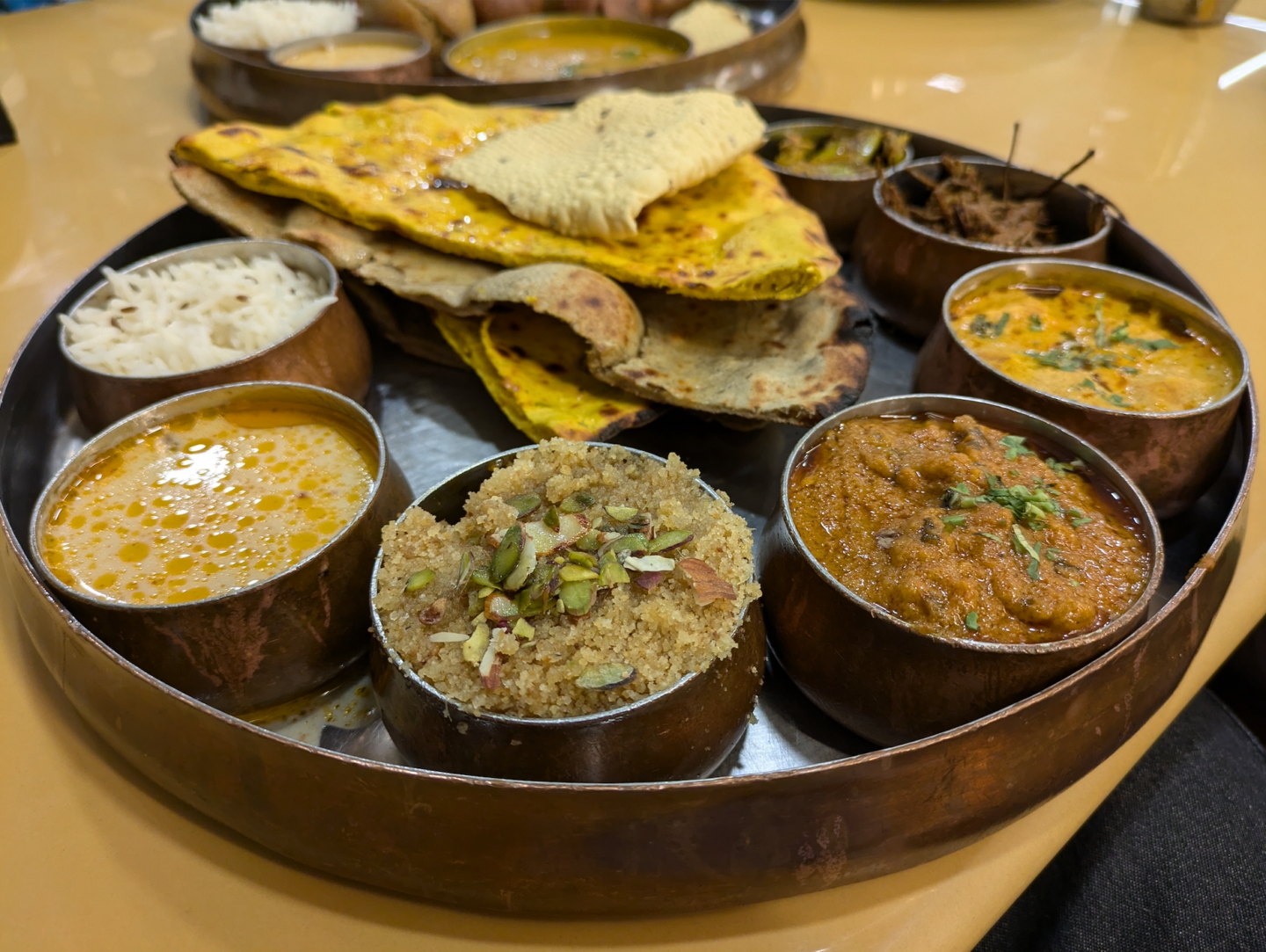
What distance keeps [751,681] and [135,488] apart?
90 cm

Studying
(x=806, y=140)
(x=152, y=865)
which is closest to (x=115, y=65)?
(x=806, y=140)

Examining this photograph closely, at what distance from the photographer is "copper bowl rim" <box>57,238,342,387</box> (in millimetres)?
1305

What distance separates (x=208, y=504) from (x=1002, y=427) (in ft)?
3.81

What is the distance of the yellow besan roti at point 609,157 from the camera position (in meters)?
1.59

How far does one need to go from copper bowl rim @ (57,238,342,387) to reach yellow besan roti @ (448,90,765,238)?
0.35 m

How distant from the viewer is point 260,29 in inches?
111

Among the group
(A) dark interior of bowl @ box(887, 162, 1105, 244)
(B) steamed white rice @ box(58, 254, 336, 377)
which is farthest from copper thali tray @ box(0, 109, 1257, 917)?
(A) dark interior of bowl @ box(887, 162, 1105, 244)

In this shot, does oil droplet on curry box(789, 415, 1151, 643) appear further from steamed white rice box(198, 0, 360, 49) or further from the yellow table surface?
steamed white rice box(198, 0, 360, 49)

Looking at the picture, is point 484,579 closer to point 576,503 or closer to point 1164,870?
point 576,503

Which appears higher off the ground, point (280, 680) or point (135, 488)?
point (135, 488)

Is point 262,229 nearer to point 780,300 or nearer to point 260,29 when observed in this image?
point 780,300

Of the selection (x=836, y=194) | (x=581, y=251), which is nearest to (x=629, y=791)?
(x=581, y=251)

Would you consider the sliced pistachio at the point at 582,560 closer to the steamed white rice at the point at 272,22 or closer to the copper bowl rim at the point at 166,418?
the copper bowl rim at the point at 166,418

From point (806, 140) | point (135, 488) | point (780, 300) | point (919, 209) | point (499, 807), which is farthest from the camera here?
point (806, 140)
